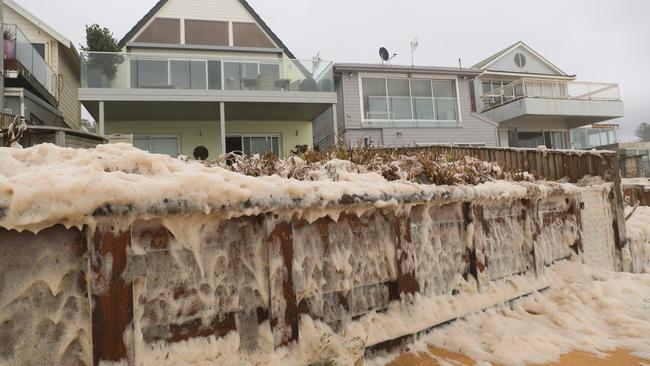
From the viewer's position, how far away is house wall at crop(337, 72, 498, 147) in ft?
57.3

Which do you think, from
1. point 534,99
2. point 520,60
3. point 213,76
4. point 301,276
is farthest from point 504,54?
point 301,276

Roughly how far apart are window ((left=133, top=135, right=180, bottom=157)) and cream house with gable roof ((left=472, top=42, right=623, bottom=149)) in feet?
51.8

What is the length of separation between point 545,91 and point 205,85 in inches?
793

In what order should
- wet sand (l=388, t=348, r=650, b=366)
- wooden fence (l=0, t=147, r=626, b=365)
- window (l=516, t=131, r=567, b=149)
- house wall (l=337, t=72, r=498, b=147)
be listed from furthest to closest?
window (l=516, t=131, r=567, b=149) < house wall (l=337, t=72, r=498, b=147) < wet sand (l=388, t=348, r=650, b=366) < wooden fence (l=0, t=147, r=626, b=365)

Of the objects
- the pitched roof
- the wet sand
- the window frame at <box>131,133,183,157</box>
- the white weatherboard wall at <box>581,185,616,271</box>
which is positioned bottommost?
the wet sand

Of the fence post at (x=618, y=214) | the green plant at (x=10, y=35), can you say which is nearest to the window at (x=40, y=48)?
the green plant at (x=10, y=35)

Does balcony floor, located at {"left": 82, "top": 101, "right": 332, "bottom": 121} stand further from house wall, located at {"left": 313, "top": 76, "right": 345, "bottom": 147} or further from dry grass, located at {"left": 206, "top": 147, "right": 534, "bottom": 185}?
dry grass, located at {"left": 206, "top": 147, "right": 534, "bottom": 185}

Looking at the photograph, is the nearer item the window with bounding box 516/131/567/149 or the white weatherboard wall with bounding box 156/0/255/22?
the white weatherboard wall with bounding box 156/0/255/22

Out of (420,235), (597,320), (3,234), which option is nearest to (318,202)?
(420,235)

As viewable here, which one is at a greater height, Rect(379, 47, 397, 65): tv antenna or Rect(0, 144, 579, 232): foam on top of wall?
Rect(379, 47, 397, 65): tv antenna

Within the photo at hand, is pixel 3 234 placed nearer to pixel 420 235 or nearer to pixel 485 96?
pixel 420 235

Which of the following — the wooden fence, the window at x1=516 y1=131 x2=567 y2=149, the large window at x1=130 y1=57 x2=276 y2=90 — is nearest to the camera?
the wooden fence

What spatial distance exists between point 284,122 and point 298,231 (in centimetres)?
1408

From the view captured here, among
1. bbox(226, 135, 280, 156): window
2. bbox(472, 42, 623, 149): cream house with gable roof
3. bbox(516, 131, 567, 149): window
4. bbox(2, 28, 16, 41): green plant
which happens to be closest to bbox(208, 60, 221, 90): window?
bbox(226, 135, 280, 156): window
